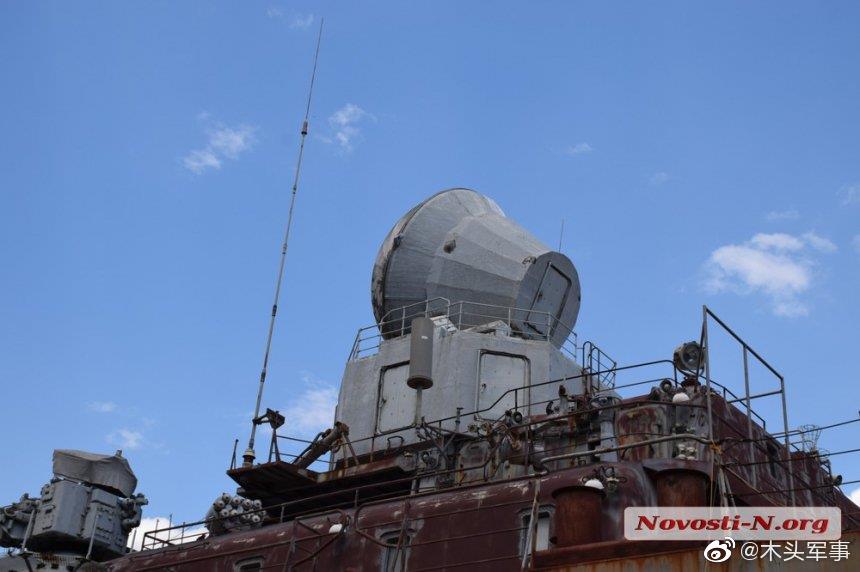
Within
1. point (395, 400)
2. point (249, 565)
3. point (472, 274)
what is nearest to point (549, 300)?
point (472, 274)

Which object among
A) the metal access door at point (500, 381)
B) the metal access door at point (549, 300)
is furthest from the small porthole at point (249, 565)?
the metal access door at point (549, 300)

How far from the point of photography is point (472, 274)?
3356 centimetres

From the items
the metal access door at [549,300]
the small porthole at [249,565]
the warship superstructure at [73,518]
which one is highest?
the metal access door at [549,300]

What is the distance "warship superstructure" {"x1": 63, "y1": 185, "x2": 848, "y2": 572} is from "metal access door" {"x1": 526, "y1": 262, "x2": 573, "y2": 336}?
0.19 feet

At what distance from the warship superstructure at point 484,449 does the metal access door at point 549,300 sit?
0.06m

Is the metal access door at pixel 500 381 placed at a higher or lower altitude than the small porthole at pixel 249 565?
higher

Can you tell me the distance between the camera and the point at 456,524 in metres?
22.9

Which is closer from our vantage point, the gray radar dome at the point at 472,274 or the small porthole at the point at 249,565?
the small porthole at the point at 249,565

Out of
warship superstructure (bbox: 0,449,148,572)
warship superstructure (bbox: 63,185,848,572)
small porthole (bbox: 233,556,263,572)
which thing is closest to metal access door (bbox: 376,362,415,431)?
warship superstructure (bbox: 63,185,848,572)

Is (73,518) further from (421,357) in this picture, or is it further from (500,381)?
(500,381)

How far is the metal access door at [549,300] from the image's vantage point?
33.2 m

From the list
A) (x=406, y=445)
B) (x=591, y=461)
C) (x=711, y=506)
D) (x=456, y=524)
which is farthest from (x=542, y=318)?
(x=711, y=506)

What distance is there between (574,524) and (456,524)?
3.84 m

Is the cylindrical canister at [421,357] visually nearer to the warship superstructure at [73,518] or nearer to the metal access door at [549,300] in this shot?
the metal access door at [549,300]
